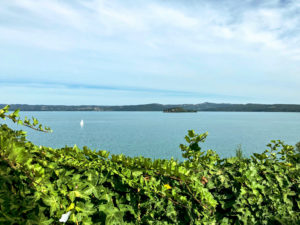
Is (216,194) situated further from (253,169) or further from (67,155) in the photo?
(67,155)

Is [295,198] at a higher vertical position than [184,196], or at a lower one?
lower

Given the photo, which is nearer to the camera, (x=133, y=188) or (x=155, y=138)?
(x=133, y=188)

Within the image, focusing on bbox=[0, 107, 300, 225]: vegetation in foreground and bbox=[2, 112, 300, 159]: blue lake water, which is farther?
bbox=[2, 112, 300, 159]: blue lake water

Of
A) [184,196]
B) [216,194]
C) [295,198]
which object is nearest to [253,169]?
[216,194]

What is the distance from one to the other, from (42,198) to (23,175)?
23cm

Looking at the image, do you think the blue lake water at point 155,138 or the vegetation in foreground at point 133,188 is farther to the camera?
the blue lake water at point 155,138

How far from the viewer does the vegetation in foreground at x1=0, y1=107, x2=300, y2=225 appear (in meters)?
1.59

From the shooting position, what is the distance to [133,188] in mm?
2064

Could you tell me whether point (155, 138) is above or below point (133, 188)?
below

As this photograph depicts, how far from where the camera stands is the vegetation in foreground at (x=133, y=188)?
1.59 metres

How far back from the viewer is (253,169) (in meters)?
2.51

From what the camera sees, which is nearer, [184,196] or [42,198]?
[42,198]

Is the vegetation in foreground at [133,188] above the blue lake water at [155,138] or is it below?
above

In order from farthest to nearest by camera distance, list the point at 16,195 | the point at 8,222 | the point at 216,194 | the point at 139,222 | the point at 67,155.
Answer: the point at 216,194 < the point at 67,155 < the point at 139,222 < the point at 16,195 < the point at 8,222
